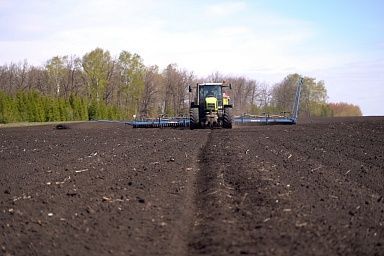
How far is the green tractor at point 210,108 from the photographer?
32.5 meters

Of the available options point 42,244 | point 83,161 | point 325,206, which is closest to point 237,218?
point 325,206

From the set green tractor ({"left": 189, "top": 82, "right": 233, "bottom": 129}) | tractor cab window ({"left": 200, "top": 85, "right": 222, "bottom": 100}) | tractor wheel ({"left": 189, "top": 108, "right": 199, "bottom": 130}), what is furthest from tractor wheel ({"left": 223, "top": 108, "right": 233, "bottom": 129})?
tractor wheel ({"left": 189, "top": 108, "right": 199, "bottom": 130})

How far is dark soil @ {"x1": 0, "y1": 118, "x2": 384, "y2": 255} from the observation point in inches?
216

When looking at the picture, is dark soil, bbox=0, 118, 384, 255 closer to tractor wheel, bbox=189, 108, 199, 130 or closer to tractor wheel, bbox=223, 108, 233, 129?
tractor wheel, bbox=189, 108, 199, 130

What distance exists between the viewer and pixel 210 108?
107 feet

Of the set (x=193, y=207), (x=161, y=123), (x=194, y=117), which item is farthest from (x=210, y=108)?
(x=193, y=207)

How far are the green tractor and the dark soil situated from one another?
63.9 ft

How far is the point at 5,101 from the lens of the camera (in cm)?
4953

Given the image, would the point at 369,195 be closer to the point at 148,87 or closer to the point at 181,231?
the point at 181,231

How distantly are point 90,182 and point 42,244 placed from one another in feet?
13.2

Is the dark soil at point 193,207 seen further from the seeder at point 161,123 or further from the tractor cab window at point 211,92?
the seeder at point 161,123

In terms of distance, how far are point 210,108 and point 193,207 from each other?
2527 centimetres

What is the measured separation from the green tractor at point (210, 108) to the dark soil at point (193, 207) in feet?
63.9

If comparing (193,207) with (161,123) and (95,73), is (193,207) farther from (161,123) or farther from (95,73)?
(95,73)
